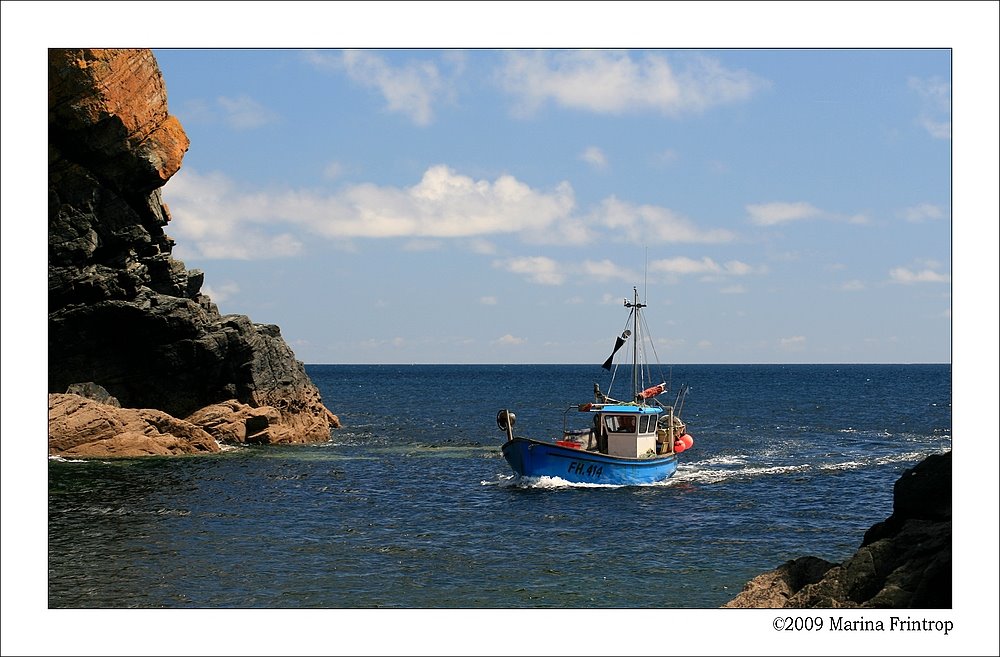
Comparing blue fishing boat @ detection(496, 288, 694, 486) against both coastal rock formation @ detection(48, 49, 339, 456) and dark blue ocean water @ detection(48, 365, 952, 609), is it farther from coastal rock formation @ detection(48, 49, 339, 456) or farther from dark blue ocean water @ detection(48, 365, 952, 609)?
coastal rock formation @ detection(48, 49, 339, 456)

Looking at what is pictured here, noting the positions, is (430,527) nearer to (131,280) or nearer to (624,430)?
(624,430)

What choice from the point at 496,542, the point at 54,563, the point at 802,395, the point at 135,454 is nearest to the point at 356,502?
the point at 496,542

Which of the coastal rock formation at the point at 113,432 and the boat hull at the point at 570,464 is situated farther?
the coastal rock formation at the point at 113,432

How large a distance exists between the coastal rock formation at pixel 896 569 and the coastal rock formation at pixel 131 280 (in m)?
34.6

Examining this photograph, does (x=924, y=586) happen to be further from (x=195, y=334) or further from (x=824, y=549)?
(x=195, y=334)

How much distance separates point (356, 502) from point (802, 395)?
107 metres

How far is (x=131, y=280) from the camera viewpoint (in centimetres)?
4953

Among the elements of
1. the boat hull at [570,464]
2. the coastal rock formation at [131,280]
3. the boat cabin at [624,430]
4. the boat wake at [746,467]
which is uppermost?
the coastal rock formation at [131,280]

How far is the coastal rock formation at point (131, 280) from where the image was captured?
45.3 metres

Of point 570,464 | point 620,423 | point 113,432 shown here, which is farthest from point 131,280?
point 620,423

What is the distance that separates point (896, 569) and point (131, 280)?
4467 cm

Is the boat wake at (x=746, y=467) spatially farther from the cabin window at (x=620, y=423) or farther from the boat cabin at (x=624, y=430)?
the cabin window at (x=620, y=423)

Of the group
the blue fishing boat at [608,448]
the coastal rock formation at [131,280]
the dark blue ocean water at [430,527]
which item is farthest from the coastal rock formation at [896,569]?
the coastal rock formation at [131,280]

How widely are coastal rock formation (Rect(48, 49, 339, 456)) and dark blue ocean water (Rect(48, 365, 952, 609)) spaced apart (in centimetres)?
678
